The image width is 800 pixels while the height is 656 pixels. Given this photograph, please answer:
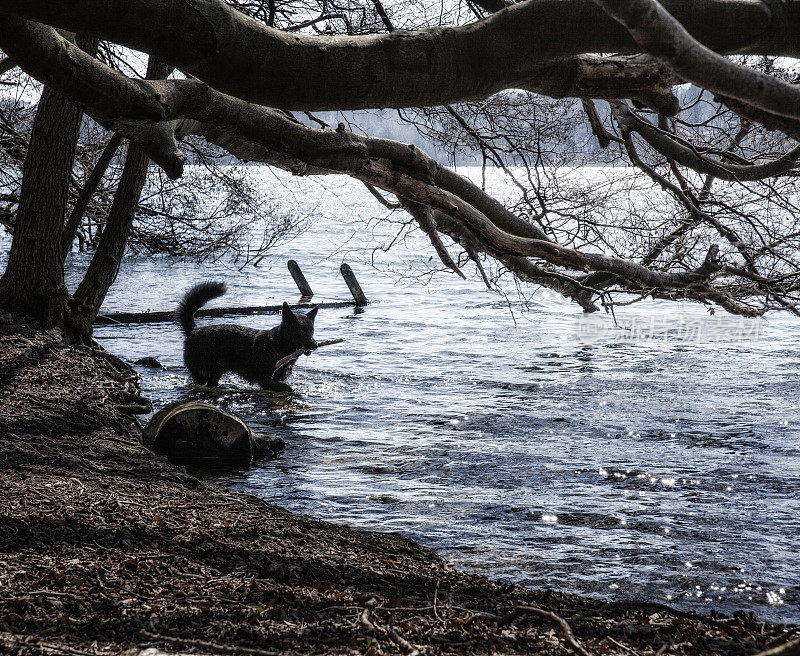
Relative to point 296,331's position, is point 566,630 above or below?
below

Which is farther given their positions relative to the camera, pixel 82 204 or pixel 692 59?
pixel 82 204

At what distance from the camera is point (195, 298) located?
1112 centimetres

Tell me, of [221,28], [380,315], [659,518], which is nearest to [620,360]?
[380,315]

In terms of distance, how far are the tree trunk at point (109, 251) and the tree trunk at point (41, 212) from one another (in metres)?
0.50

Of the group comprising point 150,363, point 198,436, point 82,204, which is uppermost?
point 82,204

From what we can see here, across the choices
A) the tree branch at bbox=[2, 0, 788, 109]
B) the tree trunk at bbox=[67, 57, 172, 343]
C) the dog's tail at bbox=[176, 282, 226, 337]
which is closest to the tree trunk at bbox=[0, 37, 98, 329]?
the tree trunk at bbox=[67, 57, 172, 343]

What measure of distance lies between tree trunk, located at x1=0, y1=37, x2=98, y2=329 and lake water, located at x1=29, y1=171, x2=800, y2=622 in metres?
2.16

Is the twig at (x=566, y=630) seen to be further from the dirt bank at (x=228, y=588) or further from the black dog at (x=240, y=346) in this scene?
the black dog at (x=240, y=346)

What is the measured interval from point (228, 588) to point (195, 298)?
7.55m

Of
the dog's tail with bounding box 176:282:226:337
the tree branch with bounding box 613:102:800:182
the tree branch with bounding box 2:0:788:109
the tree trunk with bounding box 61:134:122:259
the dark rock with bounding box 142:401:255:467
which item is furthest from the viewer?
the dog's tail with bounding box 176:282:226:337

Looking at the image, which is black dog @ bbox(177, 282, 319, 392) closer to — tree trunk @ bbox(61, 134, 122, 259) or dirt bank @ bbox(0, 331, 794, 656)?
tree trunk @ bbox(61, 134, 122, 259)

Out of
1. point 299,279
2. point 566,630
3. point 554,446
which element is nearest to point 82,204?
point 554,446

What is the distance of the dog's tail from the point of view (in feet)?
35.9

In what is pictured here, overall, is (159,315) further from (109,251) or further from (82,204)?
(82,204)
